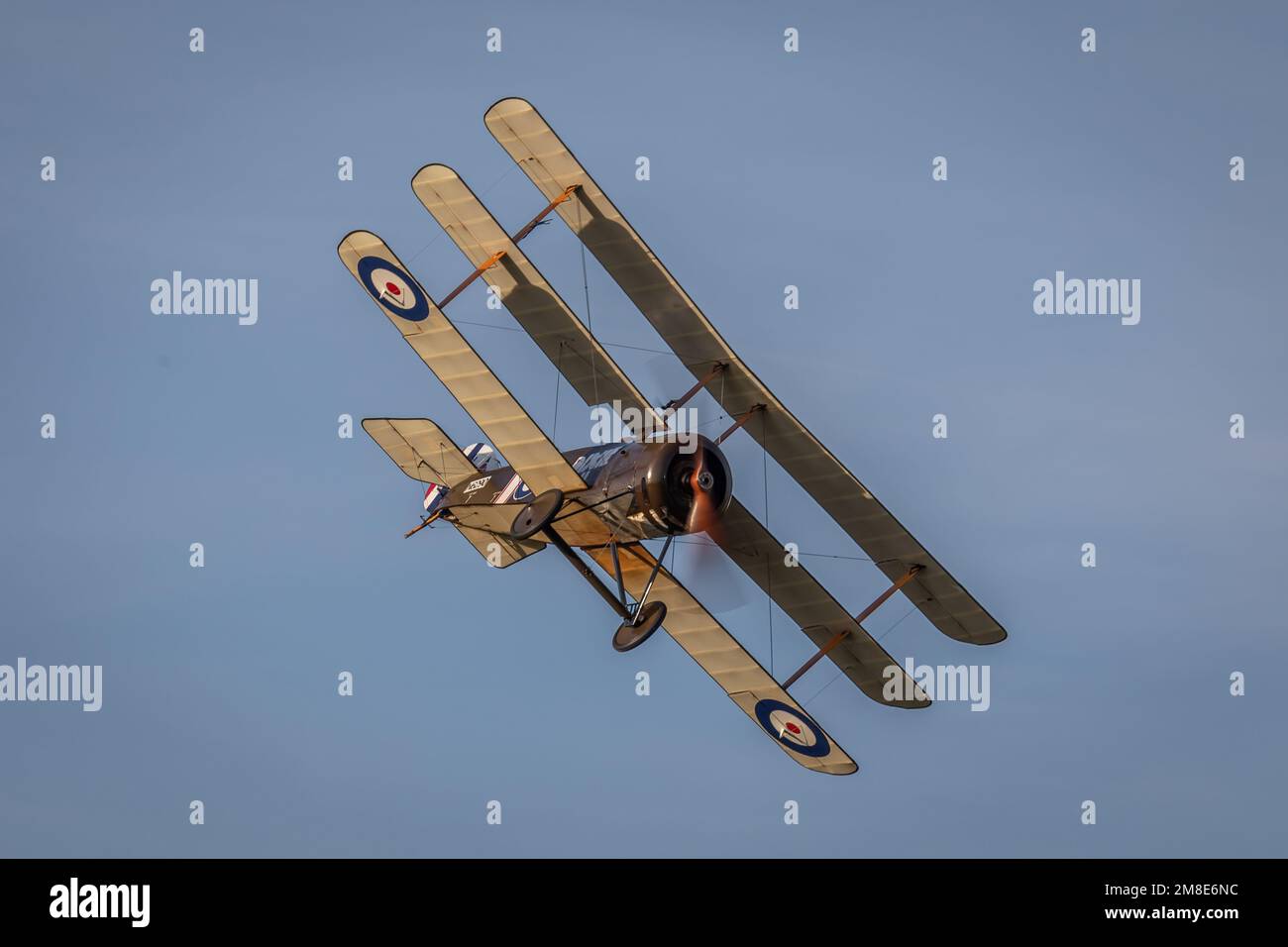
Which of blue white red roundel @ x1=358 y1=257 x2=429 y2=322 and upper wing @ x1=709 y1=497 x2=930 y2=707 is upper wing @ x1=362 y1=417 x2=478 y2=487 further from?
blue white red roundel @ x1=358 y1=257 x2=429 y2=322

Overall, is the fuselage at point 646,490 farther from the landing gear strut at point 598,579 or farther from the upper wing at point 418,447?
the upper wing at point 418,447

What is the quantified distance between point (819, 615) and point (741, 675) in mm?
1302

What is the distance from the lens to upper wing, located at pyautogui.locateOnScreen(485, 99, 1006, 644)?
2572 cm

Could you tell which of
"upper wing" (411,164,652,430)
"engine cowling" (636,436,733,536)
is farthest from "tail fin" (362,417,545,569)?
"engine cowling" (636,436,733,536)

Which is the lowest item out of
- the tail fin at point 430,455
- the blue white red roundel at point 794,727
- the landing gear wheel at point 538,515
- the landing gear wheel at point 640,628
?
the blue white red roundel at point 794,727

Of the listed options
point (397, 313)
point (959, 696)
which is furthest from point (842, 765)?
point (397, 313)

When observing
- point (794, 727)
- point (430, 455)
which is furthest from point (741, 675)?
point (430, 455)

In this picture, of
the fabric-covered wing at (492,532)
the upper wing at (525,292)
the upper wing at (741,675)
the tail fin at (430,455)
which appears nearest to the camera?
the upper wing at (525,292)

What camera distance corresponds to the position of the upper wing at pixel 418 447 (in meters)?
28.9

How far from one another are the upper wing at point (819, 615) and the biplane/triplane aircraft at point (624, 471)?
0.06 feet

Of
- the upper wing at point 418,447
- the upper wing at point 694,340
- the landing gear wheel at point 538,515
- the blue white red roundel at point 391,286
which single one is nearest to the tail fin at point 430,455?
the upper wing at point 418,447

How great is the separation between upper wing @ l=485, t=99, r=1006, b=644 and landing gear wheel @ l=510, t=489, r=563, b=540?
106 inches

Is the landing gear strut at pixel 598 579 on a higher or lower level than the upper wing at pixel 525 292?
lower
